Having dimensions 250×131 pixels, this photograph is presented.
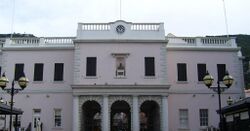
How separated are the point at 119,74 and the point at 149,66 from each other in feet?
8.79

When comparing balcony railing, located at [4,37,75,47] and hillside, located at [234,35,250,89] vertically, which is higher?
hillside, located at [234,35,250,89]

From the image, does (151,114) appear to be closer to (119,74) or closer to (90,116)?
(90,116)

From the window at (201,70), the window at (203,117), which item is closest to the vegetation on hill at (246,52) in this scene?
the window at (201,70)

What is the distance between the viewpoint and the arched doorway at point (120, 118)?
121ft

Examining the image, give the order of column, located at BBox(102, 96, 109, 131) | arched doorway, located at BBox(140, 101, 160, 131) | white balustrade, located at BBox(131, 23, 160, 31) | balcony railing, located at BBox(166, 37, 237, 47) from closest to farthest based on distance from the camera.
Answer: column, located at BBox(102, 96, 109, 131)
arched doorway, located at BBox(140, 101, 160, 131)
white balustrade, located at BBox(131, 23, 160, 31)
balcony railing, located at BBox(166, 37, 237, 47)

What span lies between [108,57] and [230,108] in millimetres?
15601

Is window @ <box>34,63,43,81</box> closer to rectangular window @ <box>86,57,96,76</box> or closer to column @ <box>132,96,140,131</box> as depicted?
rectangular window @ <box>86,57,96,76</box>

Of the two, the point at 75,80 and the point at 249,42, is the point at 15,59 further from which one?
the point at 249,42

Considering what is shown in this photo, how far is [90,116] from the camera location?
3741 centimetres

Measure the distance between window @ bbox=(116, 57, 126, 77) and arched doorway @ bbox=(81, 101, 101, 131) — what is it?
3.84 metres

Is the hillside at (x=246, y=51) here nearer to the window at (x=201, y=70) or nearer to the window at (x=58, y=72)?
the window at (x=201, y=70)

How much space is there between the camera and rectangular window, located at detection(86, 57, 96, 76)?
33.1 m

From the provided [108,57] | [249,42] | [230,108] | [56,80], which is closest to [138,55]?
[108,57]

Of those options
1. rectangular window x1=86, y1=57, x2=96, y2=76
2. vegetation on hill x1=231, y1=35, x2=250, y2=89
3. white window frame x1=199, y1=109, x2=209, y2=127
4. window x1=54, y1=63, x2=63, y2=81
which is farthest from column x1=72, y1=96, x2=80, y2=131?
vegetation on hill x1=231, y1=35, x2=250, y2=89
